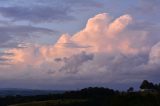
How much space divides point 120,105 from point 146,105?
11697 mm

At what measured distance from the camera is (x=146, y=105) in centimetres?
19812

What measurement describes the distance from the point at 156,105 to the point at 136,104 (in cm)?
937

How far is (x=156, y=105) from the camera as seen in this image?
194m

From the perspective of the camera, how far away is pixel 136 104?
652 ft

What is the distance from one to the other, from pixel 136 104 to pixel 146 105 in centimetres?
449

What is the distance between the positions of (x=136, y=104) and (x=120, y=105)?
7.24 m

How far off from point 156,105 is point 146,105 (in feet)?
17.5

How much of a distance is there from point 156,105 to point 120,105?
16363mm
